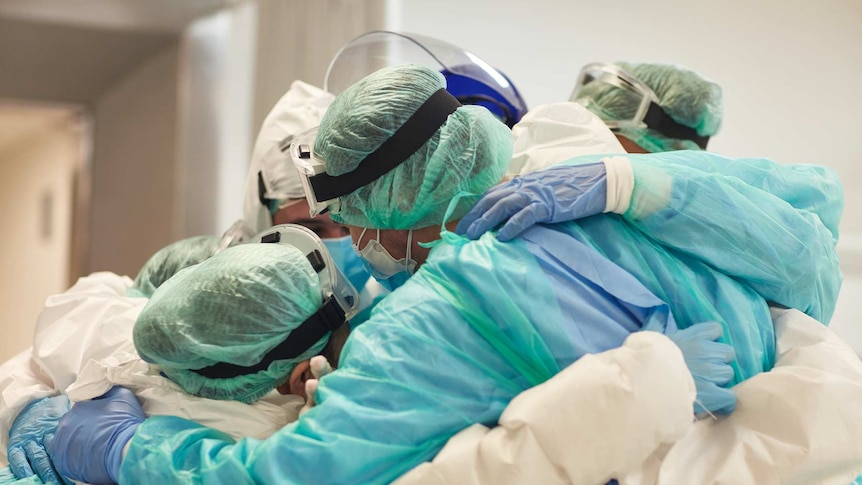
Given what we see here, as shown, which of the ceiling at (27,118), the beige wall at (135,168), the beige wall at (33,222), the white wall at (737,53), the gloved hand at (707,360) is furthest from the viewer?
the beige wall at (33,222)

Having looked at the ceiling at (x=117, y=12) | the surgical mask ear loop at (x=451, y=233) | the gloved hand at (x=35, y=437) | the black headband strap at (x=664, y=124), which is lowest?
the gloved hand at (x=35, y=437)

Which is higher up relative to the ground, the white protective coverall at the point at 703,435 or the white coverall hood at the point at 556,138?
the white coverall hood at the point at 556,138

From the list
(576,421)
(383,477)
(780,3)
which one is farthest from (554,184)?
(780,3)

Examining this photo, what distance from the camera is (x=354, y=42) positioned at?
6.73ft

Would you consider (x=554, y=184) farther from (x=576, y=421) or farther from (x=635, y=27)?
(x=635, y=27)

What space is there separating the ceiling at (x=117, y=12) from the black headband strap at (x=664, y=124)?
223cm

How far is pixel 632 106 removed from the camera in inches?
76.4

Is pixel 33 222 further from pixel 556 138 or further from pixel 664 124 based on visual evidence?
pixel 556 138

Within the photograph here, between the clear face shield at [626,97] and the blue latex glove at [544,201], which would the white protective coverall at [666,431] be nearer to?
the blue latex glove at [544,201]

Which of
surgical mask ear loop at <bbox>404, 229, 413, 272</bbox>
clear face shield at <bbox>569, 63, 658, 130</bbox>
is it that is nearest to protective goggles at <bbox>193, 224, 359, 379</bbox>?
surgical mask ear loop at <bbox>404, 229, 413, 272</bbox>

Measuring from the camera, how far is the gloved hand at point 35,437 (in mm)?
1469

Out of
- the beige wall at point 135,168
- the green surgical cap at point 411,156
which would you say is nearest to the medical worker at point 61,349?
the green surgical cap at point 411,156

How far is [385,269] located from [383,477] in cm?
43

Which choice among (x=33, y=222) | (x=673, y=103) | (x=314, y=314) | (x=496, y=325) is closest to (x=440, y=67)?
(x=673, y=103)
